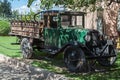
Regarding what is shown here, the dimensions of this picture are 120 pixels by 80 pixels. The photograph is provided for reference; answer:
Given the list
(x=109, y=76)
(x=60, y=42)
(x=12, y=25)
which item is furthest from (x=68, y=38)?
(x=12, y=25)

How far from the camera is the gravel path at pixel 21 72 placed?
11445 mm

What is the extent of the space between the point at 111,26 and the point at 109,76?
10.4 metres

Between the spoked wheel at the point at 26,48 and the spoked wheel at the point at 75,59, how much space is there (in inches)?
133

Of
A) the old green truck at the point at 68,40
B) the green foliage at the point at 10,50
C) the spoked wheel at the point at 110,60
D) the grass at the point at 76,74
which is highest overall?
the old green truck at the point at 68,40

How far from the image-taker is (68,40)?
13219 mm

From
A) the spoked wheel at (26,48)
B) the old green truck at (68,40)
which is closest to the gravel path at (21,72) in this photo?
the spoked wheel at (26,48)

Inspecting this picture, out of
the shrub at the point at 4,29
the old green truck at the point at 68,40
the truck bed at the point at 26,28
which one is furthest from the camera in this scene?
the shrub at the point at 4,29

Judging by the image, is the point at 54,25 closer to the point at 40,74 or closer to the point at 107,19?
the point at 40,74

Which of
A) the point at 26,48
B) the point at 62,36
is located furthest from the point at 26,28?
the point at 62,36

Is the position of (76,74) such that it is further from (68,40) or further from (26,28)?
(26,28)

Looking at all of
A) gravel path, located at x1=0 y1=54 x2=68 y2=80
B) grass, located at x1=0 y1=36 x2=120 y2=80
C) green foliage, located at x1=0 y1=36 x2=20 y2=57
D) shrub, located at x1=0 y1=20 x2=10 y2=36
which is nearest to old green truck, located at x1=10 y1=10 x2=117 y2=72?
grass, located at x1=0 y1=36 x2=120 y2=80

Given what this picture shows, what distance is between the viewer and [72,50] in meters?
12.5

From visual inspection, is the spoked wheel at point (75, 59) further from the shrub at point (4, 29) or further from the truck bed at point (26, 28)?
the shrub at point (4, 29)

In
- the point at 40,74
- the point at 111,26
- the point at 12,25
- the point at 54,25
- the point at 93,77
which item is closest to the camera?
the point at 93,77
